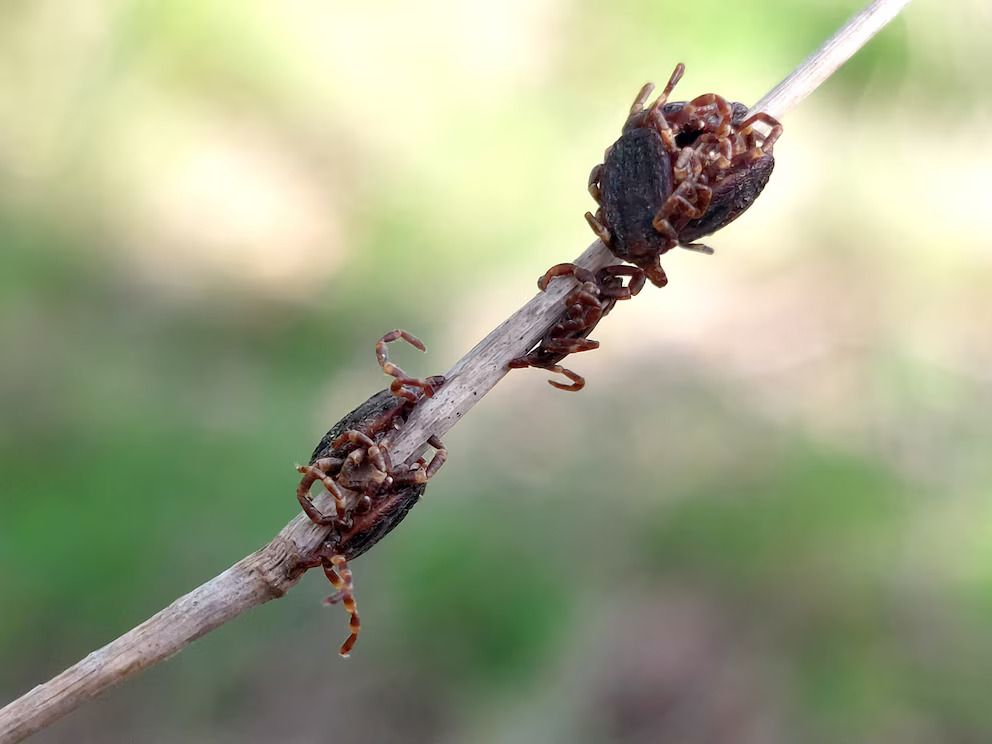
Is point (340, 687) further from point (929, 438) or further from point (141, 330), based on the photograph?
point (929, 438)

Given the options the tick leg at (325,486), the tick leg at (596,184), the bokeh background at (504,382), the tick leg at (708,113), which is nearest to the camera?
the tick leg at (325,486)

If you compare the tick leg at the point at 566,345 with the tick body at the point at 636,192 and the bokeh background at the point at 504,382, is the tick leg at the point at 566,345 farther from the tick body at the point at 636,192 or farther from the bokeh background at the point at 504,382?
the bokeh background at the point at 504,382

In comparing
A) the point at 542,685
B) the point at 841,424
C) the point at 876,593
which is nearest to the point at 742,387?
the point at 841,424

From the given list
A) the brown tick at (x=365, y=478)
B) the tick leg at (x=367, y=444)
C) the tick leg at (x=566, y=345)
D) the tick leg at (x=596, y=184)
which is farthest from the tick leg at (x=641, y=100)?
the tick leg at (x=367, y=444)

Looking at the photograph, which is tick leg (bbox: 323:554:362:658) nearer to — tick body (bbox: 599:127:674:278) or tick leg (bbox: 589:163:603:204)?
tick body (bbox: 599:127:674:278)

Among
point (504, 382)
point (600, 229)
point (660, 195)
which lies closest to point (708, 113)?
point (660, 195)
